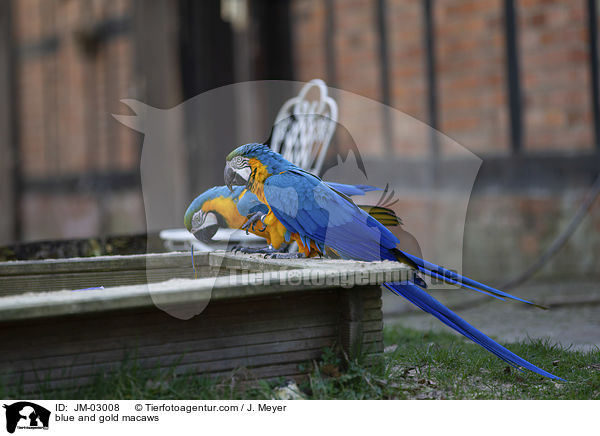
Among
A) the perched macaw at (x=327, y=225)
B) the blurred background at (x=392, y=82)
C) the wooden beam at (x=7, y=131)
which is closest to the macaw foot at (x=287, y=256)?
the perched macaw at (x=327, y=225)

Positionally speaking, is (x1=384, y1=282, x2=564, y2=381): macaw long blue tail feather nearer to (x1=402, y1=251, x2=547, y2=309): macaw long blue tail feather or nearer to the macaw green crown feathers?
(x1=402, y1=251, x2=547, y2=309): macaw long blue tail feather

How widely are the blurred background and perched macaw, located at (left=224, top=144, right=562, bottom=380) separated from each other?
1122 mm

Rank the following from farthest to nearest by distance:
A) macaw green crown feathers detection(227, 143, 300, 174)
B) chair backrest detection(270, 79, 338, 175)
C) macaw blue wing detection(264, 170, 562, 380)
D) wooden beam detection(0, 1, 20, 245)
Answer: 1. wooden beam detection(0, 1, 20, 245)
2. chair backrest detection(270, 79, 338, 175)
3. macaw green crown feathers detection(227, 143, 300, 174)
4. macaw blue wing detection(264, 170, 562, 380)

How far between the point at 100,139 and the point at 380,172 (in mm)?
2507

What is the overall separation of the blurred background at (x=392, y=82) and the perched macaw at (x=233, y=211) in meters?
0.79

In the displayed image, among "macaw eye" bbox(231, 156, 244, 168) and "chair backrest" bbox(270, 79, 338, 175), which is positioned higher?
"chair backrest" bbox(270, 79, 338, 175)

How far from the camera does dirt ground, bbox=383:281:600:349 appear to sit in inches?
88.2

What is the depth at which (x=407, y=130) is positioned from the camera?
4.00 m

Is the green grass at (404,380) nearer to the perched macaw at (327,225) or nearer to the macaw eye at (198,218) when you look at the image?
the perched macaw at (327,225)

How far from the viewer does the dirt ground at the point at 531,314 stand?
2240 mm

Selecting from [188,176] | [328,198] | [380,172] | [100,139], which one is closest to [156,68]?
[188,176]

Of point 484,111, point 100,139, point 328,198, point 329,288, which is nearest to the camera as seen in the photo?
point 329,288
